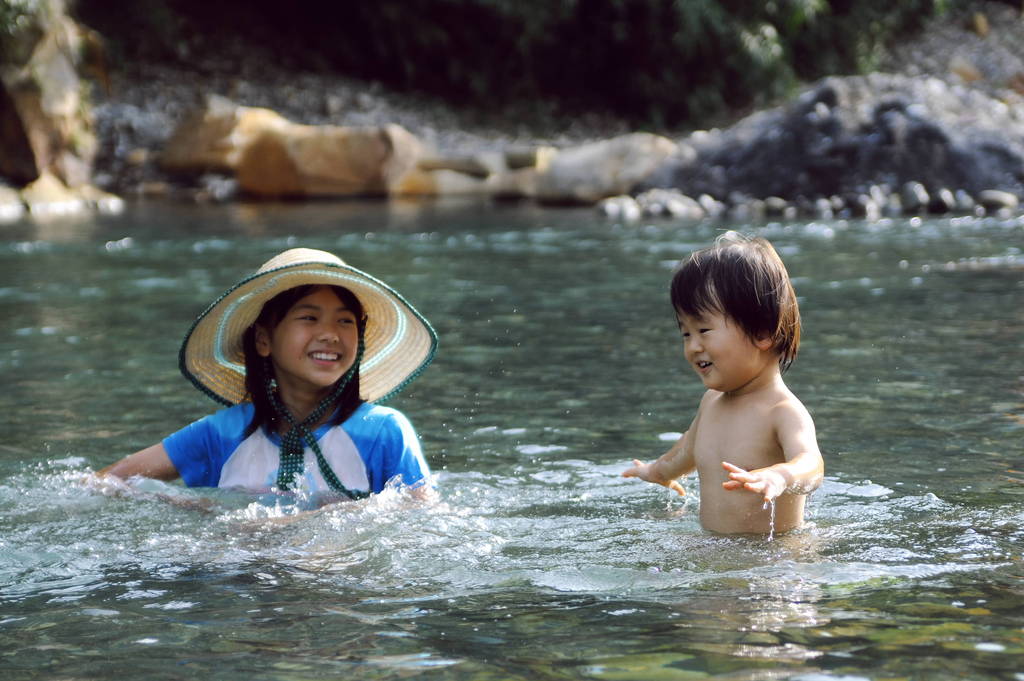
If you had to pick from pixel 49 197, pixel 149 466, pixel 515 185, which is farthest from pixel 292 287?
pixel 515 185

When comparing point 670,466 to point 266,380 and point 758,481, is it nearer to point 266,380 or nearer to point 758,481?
point 758,481

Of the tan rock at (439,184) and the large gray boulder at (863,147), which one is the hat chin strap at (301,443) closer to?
the large gray boulder at (863,147)

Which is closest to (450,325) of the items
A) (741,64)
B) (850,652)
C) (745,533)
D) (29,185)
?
(745,533)

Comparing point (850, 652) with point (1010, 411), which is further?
point (1010, 411)

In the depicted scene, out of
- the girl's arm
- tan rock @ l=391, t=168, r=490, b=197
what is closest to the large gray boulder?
tan rock @ l=391, t=168, r=490, b=197

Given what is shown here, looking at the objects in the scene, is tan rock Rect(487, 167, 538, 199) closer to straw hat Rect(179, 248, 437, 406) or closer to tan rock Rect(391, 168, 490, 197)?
tan rock Rect(391, 168, 490, 197)

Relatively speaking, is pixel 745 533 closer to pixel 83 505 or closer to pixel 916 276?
pixel 83 505

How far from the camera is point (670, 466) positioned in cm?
367

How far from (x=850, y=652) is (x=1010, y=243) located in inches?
338

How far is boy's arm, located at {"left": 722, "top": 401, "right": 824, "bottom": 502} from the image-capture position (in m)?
2.94

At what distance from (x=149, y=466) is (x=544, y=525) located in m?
1.18

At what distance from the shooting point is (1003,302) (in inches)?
292

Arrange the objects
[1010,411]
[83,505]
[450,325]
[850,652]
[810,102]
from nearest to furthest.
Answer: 1. [850,652]
2. [83,505]
3. [1010,411]
4. [450,325]
5. [810,102]

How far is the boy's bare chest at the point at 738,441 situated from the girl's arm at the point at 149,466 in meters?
1.55
